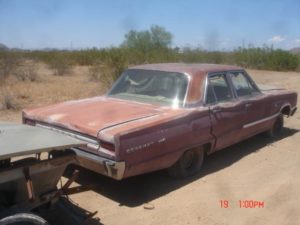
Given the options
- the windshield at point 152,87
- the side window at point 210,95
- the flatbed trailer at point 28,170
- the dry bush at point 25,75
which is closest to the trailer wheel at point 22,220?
the flatbed trailer at point 28,170

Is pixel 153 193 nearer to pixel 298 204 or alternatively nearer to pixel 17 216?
pixel 298 204

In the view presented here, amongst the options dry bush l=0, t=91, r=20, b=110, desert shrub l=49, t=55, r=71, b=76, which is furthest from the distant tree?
dry bush l=0, t=91, r=20, b=110

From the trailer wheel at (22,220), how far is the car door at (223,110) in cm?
320

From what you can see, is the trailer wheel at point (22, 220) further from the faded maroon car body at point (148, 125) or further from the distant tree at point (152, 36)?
the distant tree at point (152, 36)

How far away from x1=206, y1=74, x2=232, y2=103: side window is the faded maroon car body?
10 centimetres

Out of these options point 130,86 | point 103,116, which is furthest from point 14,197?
point 130,86

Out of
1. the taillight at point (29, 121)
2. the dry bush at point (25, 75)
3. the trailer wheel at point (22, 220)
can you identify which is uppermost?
the taillight at point (29, 121)

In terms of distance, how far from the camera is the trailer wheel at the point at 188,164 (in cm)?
545

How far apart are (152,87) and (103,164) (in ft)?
6.32

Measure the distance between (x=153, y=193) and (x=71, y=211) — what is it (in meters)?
1.45

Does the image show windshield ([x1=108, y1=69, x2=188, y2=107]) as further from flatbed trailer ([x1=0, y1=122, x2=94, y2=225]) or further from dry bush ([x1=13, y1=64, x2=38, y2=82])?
dry bush ([x1=13, y1=64, x2=38, y2=82])

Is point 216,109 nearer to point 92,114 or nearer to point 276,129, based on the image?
point 92,114

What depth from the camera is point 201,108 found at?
220 inches

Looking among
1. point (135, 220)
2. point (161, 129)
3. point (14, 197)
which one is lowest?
point (135, 220)
